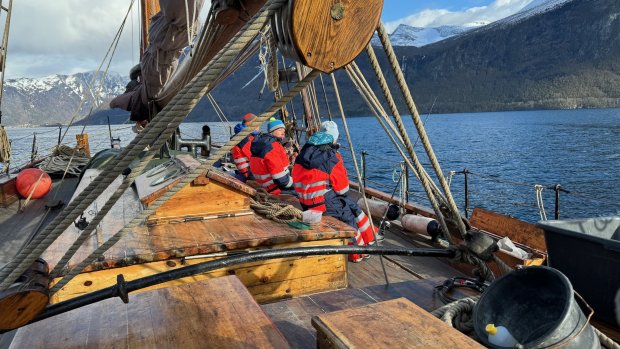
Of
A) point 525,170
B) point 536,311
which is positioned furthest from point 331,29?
point 525,170

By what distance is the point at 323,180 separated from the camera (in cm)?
498

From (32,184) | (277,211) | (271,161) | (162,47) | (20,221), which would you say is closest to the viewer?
(162,47)

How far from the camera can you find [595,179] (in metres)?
24.8

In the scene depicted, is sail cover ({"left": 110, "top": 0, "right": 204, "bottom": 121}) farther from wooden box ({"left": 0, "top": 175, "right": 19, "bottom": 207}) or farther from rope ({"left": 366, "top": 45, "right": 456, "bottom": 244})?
→ wooden box ({"left": 0, "top": 175, "right": 19, "bottom": 207})

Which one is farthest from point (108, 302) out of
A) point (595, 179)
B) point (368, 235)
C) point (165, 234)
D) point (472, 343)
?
point (595, 179)

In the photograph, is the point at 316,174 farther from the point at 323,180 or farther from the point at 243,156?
the point at 243,156

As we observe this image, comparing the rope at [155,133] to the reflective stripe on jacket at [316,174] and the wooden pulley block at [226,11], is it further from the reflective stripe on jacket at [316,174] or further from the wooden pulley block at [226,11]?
the reflective stripe on jacket at [316,174]

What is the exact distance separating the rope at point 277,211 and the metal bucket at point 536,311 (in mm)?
2396

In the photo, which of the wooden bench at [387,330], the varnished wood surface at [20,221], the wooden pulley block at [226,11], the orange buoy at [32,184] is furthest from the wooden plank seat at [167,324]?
the orange buoy at [32,184]

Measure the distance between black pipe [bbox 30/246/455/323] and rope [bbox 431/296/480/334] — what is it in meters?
0.39

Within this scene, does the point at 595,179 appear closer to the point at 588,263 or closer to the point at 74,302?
the point at 588,263

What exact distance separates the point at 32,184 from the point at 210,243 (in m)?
7.40

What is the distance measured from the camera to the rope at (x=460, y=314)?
7.13ft

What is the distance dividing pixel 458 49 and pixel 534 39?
1005 inches
